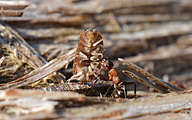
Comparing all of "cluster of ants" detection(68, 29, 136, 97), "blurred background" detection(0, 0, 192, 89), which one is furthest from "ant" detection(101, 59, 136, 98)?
"blurred background" detection(0, 0, 192, 89)

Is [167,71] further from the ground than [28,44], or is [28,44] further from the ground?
[28,44]

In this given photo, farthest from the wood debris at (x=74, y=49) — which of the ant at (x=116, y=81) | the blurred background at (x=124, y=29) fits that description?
the ant at (x=116, y=81)

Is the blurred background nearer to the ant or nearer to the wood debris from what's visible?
the wood debris

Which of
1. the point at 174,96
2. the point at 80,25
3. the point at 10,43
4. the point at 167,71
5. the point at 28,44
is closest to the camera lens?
the point at 174,96

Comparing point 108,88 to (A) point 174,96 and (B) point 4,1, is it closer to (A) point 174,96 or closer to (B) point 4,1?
(A) point 174,96

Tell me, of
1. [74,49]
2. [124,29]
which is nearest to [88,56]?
[74,49]

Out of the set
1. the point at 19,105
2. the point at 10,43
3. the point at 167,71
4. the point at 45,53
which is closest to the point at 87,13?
the point at 45,53

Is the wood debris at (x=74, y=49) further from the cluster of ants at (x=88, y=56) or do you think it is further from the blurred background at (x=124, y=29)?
the cluster of ants at (x=88, y=56)

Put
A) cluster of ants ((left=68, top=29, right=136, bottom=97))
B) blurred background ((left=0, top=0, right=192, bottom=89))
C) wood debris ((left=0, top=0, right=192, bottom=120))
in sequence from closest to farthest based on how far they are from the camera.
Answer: wood debris ((left=0, top=0, right=192, bottom=120)) → cluster of ants ((left=68, top=29, right=136, bottom=97)) → blurred background ((left=0, top=0, right=192, bottom=89))
